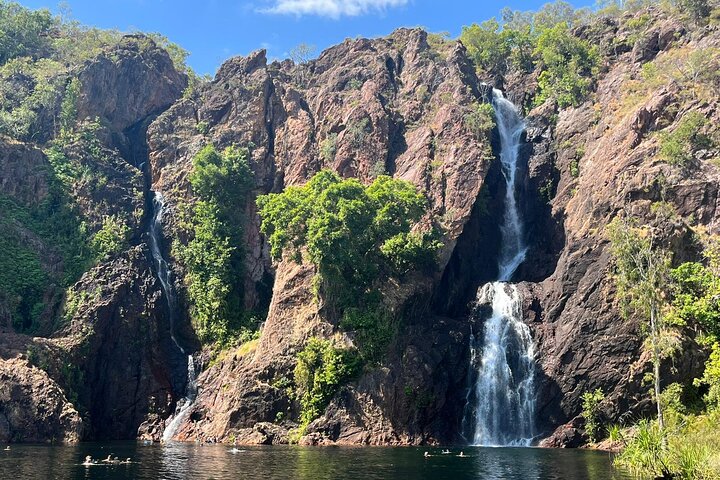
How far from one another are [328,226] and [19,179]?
42467mm

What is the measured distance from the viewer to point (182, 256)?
A: 73750mm

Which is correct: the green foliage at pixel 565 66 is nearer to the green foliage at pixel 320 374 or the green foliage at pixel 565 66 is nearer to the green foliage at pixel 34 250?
the green foliage at pixel 320 374

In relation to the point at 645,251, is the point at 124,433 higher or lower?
lower

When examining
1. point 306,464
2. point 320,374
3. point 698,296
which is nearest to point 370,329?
point 320,374

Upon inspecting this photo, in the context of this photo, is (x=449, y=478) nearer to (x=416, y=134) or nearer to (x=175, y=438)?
(x=175, y=438)

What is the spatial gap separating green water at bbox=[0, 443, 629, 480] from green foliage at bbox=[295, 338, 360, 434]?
6502 millimetres

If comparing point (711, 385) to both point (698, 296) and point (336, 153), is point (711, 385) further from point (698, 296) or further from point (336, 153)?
point (336, 153)

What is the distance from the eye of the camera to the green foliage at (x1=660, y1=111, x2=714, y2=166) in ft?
182

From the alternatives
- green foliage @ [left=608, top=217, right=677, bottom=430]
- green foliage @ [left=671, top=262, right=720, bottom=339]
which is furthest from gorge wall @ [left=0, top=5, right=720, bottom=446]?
green foliage @ [left=671, top=262, right=720, bottom=339]

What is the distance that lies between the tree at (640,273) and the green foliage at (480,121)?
23018mm

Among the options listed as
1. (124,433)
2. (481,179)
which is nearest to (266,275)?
(124,433)

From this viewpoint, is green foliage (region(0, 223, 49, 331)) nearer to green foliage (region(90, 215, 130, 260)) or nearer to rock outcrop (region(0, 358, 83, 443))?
green foliage (region(90, 215, 130, 260))

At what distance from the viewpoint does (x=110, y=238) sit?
2815 inches

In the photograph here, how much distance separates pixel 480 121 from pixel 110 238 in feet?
150
